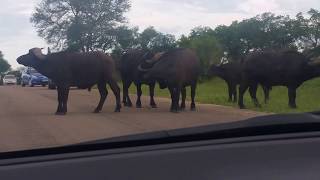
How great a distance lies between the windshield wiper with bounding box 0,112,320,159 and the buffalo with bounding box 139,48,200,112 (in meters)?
14.7

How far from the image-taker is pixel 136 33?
156ft

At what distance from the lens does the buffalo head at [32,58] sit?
60.4ft

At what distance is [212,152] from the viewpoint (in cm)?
255

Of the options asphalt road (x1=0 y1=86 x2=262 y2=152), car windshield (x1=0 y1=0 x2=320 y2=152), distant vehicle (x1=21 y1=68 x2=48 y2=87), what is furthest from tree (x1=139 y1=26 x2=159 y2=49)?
asphalt road (x1=0 y1=86 x2=262 y2=152)

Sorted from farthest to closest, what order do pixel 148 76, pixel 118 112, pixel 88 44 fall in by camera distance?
pixel 88 44 → pixel 148 76 → pixel 118 112

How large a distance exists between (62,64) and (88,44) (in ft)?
15.6

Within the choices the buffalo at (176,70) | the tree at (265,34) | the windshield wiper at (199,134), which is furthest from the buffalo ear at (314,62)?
the windshield wiper at (199,134)

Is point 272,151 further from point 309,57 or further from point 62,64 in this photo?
point 309,57

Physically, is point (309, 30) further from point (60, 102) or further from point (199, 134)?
point (199, 134)

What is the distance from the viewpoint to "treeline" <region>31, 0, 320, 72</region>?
836 inches

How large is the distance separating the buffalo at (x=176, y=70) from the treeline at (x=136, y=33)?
2.70 meters

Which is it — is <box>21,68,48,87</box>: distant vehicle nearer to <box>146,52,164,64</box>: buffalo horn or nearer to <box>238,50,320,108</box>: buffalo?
<box>238,50,320,108</box>: buffalo

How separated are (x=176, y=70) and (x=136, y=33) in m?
29.9

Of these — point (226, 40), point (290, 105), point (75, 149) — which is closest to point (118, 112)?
point (290, 105)
